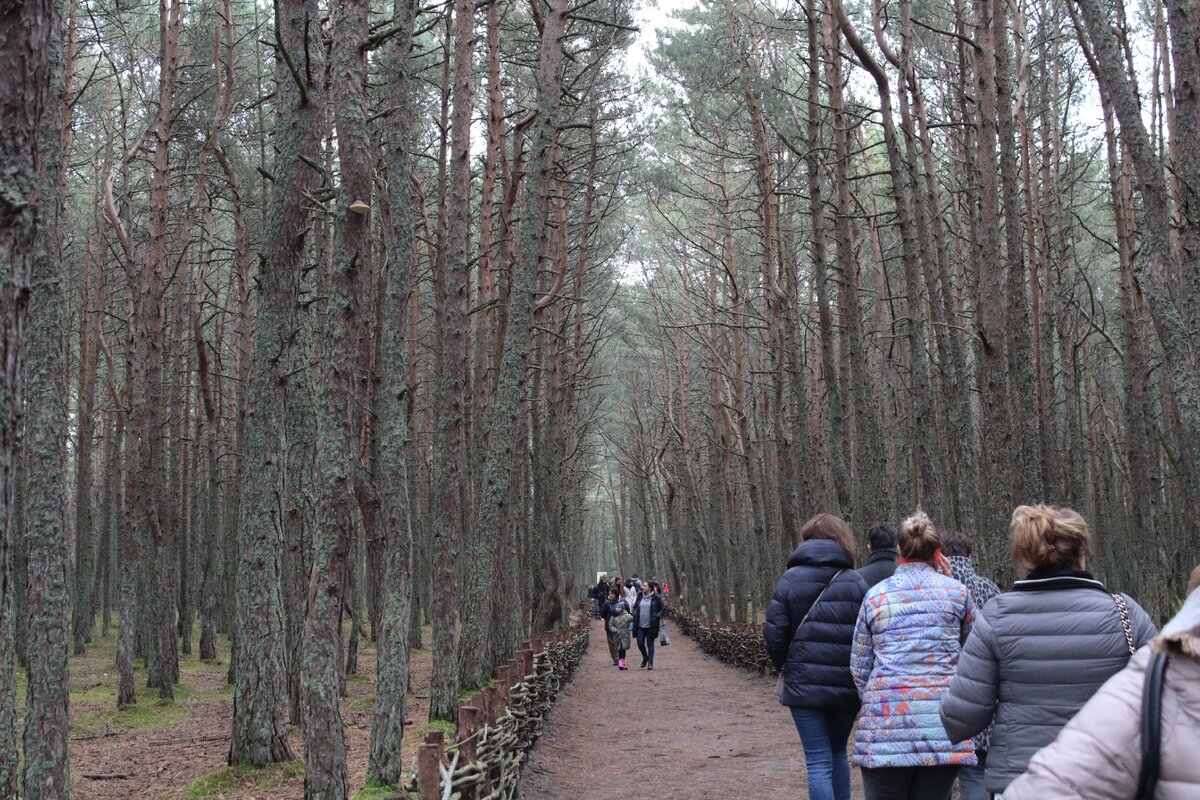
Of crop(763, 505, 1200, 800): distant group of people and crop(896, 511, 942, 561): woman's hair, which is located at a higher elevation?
crop(896, 511, 942, 561): woman's hair

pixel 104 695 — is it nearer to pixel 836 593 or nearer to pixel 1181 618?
pixel 836 593

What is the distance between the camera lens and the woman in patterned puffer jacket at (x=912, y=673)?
4137 mm

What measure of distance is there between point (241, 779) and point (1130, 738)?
762 centimetres

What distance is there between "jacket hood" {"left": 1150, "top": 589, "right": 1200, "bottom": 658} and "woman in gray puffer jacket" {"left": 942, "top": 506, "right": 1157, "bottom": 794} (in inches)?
66.6

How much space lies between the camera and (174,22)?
44.5 feet

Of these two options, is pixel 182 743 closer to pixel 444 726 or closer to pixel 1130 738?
pixel 444 726

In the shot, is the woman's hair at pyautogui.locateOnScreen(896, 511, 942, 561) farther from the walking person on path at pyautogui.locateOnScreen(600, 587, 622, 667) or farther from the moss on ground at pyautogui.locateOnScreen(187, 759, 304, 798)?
the walking person on path at pyautogui.locateOnScreen(600, 587, 622, 667)

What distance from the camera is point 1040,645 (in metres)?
3.12

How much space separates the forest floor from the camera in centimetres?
785

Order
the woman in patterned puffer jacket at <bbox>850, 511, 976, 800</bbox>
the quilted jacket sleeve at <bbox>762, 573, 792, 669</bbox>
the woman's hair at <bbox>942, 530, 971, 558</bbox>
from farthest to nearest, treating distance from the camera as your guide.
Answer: the quilted jacket sleeve at <bbox>762, 573, 792, 669</bbox> < the woman's hair at <bbox>942, 530, 971, 558</bbox> < the woman in patterned puffer jacket at <bbox>850, 511, 976, 800</bbox>

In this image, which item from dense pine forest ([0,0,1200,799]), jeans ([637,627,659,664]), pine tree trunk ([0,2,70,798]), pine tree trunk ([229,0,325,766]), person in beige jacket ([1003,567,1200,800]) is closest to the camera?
person in beige jacket ([1003,567,1200,800])

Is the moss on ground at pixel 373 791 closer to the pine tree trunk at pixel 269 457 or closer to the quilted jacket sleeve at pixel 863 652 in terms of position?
the pine tree trunk at pixel 269 457

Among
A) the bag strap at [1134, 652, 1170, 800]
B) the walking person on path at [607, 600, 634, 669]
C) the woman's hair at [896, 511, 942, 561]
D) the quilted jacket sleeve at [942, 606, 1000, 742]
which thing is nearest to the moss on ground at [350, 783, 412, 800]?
the woman's hair at [896, 511, 942, 561]

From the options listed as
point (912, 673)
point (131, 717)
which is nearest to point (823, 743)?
point (912, 673)
